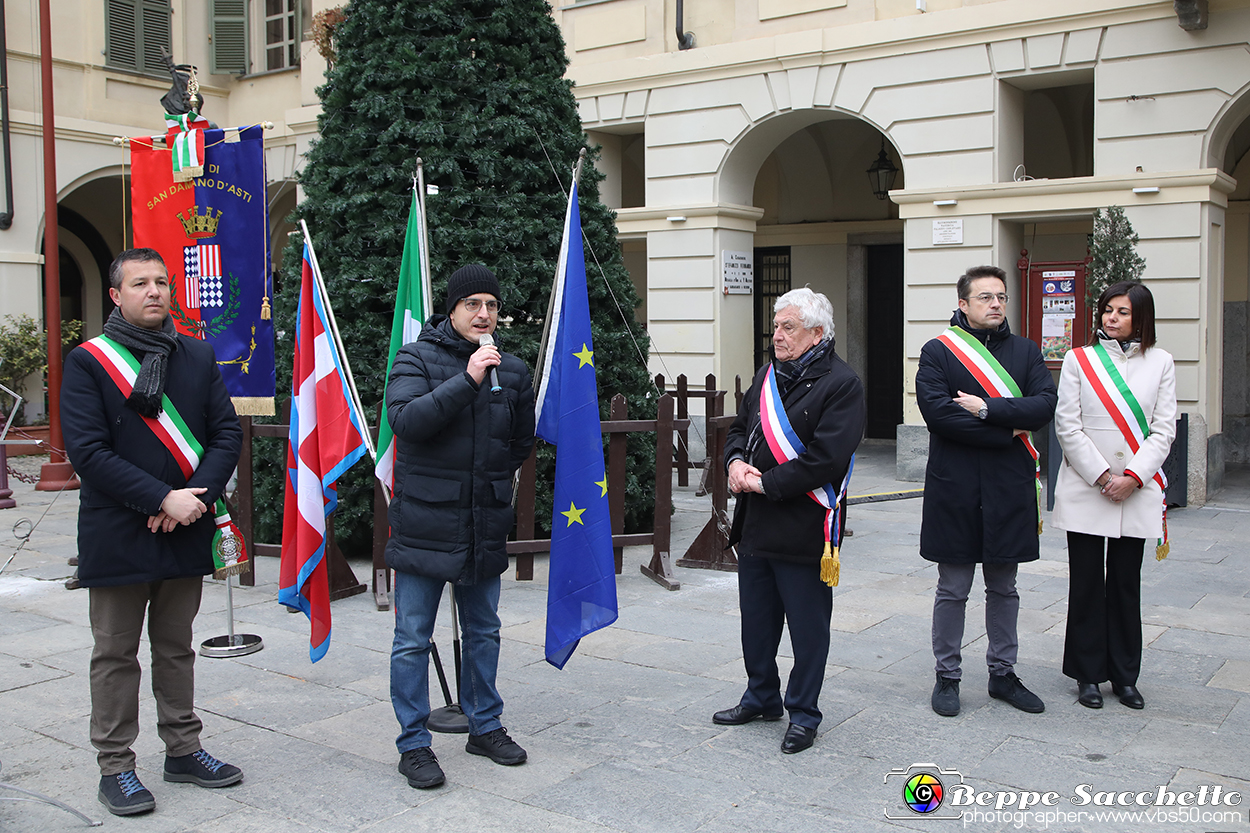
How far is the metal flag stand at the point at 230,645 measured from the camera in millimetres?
5605

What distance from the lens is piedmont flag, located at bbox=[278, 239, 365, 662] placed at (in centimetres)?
504

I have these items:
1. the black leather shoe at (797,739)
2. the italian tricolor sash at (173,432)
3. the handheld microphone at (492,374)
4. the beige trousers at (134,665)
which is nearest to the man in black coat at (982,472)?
the black leather shoe at (797,739)

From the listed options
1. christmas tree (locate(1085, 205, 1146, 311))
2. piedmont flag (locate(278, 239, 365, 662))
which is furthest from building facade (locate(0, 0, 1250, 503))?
piedmont flag (locate(278, 239, 365, 662))

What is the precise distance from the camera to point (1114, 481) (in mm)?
A: 4727

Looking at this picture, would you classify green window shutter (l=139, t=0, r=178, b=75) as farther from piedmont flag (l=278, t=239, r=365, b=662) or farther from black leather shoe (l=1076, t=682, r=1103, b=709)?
black leather shoe (l=1076, t=682, r=1103, b=709)

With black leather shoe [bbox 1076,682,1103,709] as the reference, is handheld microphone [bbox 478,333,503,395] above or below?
above

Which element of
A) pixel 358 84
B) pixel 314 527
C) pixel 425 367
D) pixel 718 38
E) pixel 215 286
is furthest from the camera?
pixel 718 38

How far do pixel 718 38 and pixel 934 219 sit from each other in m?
3.47

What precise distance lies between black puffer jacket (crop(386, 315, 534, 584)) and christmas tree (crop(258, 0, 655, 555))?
3.39 metres

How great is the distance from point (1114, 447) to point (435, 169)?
4.67 meters

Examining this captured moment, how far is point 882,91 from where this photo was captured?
478 inches

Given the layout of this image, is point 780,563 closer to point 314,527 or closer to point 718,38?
point 314,527

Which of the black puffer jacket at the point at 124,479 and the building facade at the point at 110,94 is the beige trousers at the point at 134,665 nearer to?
the black puffer jacket at the point at 124,479

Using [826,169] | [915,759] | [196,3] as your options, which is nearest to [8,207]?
[196,3]
